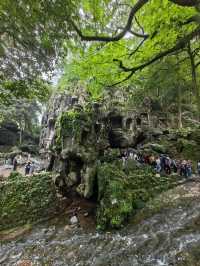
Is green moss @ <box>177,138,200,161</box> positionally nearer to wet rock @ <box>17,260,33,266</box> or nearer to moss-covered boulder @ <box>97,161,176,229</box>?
moss-covered boulder @ <box>97,161,176,229</box>

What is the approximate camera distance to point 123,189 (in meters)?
13.2

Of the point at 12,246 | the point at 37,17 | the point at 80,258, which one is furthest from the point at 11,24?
the point at 12,246

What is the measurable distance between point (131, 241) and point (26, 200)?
879cm

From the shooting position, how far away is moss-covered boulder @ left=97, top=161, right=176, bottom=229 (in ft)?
38.9

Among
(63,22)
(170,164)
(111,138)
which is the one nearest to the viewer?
(63,22)

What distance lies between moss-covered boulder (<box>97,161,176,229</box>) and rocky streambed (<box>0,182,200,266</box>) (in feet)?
1.84

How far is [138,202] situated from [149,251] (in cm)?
420

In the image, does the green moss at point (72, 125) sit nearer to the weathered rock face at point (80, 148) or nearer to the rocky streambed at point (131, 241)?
Result: the weathered rock face at point (80, 148)

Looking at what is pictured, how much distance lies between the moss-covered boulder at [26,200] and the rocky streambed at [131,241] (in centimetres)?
142

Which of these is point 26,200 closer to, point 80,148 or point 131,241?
point 80,148

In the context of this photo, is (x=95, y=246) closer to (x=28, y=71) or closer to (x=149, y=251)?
(x=149, y=251)

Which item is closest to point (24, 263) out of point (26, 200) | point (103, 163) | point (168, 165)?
point (26, 200)

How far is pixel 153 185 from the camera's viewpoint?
575 inches

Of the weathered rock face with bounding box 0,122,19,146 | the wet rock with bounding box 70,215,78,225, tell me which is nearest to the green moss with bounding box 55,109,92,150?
the wet rock with bounding box 70,215,78,225
